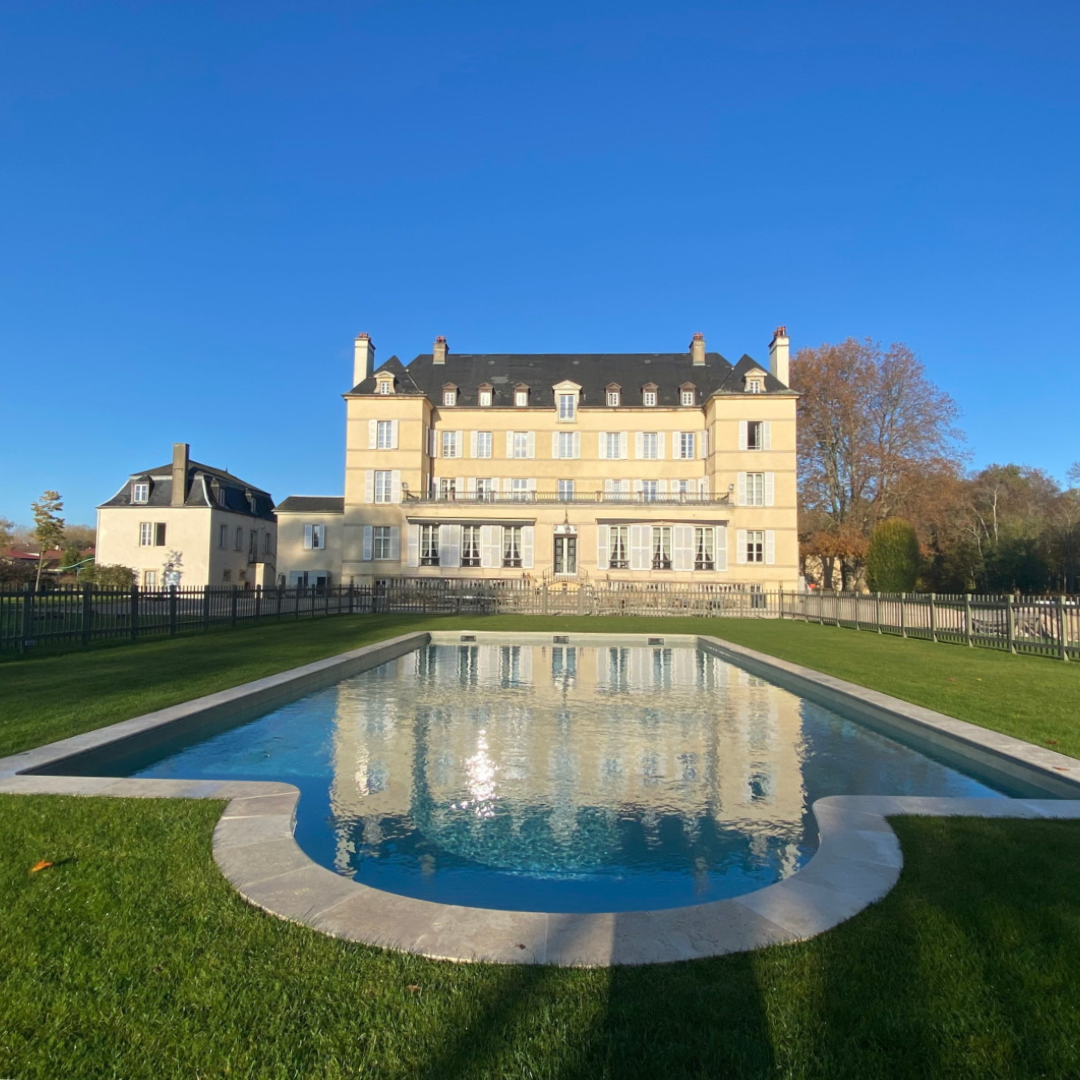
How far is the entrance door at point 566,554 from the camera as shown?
36094 mm

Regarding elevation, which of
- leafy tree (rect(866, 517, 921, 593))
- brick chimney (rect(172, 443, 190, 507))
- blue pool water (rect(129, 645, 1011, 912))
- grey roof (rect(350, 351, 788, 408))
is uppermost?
grey roof (rect(350, 351, 788, 408))

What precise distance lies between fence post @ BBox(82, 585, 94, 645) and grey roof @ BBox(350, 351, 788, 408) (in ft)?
84.3

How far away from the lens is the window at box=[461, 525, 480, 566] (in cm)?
3641

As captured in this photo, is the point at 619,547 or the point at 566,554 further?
the point at 566,554

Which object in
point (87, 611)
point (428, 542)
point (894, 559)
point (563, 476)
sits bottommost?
point (87, 611)

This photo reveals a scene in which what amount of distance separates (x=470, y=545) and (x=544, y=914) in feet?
111

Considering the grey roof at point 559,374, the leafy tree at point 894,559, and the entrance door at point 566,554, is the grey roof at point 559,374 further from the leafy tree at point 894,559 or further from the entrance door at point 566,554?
the leafy tree at point 894,559

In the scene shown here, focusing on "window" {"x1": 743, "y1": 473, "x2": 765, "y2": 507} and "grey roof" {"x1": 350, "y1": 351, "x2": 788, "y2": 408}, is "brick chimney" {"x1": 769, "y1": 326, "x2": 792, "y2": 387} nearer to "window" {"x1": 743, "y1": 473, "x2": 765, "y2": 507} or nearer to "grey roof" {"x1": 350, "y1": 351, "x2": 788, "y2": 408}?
"grey roof" {"x1": 350, "y1": 351, "x2": 788, "y2": 408}

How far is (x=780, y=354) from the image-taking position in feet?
126

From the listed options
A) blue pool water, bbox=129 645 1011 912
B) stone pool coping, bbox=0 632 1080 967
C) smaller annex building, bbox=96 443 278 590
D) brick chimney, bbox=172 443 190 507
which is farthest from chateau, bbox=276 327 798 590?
stone pool coping, bbox=0 632 1080 967

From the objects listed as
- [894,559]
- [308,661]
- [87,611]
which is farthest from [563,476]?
[308,661]

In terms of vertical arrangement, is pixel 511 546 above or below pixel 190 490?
below

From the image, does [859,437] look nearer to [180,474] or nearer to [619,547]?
[619,547]

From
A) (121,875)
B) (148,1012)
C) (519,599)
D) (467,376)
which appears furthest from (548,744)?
(467,376)
